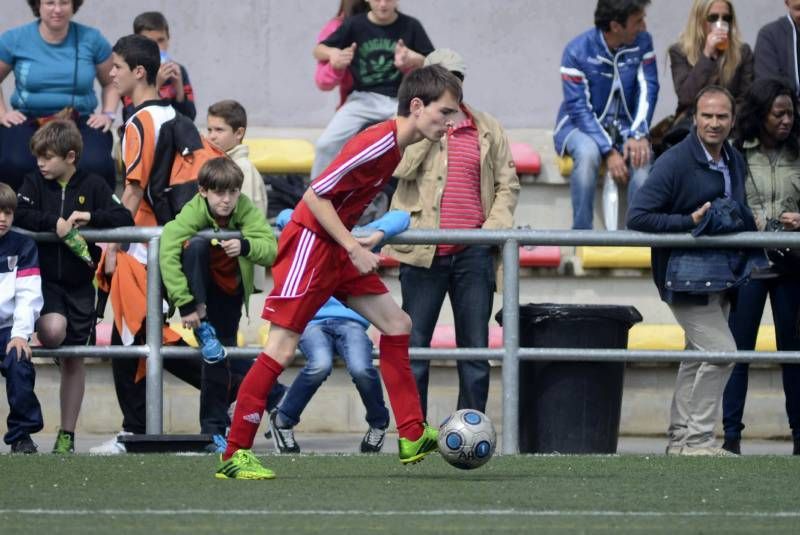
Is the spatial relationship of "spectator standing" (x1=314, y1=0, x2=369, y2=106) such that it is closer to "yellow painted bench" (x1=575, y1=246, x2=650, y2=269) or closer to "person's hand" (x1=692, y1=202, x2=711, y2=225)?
"yellow painted bench" (x1=575, y1=246, x2=650, y2=269)

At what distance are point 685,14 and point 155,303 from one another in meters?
6.38

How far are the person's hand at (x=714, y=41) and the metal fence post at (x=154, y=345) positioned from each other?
4.10m

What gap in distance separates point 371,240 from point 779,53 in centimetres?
447

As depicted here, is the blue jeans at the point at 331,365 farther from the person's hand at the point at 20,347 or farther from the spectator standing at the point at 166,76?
the spectator standing at the point at 166,76

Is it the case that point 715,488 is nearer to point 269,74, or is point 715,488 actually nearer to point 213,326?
point 213,326

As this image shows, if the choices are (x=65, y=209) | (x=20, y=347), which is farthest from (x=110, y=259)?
(x=20, y=347)

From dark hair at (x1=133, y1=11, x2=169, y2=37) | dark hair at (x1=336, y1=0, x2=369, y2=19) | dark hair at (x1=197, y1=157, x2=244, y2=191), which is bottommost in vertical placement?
dark hair at (x1=197, y1=157, x2=244, y2=191)

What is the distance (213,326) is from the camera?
32.6ft

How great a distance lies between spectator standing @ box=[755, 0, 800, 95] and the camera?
1204 cm

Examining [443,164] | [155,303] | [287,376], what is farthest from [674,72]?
[155,303]

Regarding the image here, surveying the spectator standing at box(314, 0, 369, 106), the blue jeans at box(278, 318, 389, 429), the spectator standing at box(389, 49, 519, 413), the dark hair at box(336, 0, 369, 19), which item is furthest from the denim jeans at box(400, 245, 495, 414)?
the dark hair at box(336, 0, 369, 19)

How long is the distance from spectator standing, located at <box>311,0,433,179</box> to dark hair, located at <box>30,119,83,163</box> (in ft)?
8.92

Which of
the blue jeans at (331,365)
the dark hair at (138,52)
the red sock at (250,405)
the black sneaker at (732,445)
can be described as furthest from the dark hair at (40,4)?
the black sneaker at (732,445)

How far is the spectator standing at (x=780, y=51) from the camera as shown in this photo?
1204 cm
